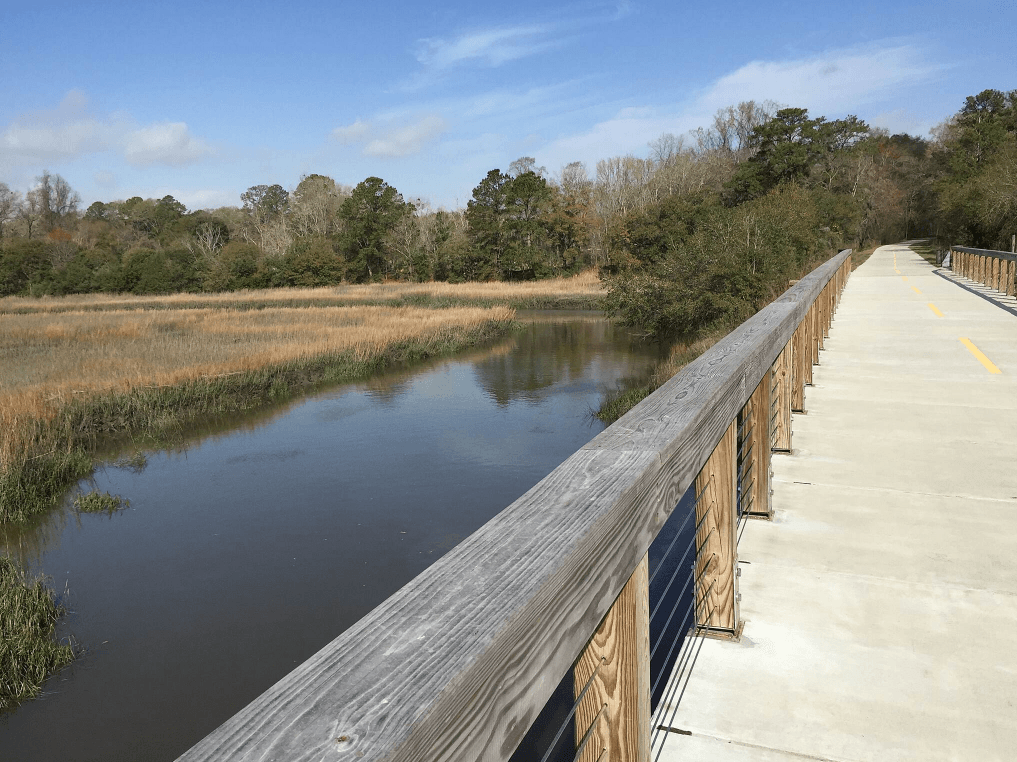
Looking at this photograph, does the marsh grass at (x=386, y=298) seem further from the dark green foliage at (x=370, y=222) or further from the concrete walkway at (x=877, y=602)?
the concrete walkway at (x=877, y=602)

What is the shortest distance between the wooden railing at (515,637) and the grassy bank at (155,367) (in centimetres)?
1173

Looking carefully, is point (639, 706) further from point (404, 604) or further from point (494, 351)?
point (494, 351)

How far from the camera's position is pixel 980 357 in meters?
8.97

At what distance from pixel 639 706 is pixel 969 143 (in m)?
68.6

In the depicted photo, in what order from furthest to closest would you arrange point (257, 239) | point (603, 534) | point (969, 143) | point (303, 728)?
point (257, 239) < point (969, 143) < point (603, 534) < point (303, 728)

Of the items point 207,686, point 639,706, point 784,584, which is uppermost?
point 639,706

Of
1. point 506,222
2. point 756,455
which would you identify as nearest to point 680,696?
point 756,455

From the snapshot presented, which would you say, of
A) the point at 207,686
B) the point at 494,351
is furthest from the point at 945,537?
the point at 494,351

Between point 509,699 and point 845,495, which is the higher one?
point 509,699

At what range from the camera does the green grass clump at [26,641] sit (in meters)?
6.84

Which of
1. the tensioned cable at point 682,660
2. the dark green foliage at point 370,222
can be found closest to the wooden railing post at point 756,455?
the tensioned cable at point 682,660

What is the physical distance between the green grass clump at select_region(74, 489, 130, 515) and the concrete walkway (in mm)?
9647

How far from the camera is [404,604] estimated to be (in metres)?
1.07

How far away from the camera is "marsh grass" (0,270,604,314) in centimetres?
4750
